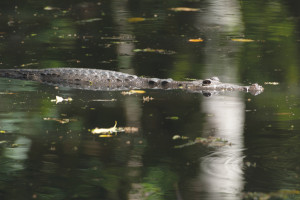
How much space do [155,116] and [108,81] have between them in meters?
2.07

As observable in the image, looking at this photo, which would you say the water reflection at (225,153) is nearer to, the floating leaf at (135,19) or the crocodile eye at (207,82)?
the crocodile eye at (207,82)

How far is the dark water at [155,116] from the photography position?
5223 mm

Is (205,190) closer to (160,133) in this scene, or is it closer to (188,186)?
(188,186)

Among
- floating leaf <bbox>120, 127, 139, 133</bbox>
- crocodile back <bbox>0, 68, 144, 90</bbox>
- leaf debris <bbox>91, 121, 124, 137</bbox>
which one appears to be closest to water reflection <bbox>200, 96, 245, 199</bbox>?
floating leaf <bbox>120, 127, 139, 133</bbox>

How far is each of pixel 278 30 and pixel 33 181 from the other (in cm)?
911

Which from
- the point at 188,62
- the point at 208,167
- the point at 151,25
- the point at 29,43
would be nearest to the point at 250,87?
the point at 188,62

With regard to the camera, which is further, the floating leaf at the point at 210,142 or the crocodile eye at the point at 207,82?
the crocodile eye at the point at 207,82

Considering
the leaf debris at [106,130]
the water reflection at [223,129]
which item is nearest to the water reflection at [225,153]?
the water reflection at [223,129]

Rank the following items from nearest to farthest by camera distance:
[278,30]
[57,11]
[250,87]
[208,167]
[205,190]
Answer: 1. [205,190]
2. [208,167]
3. [250,87]
4. [278,30]
5. [57,11]

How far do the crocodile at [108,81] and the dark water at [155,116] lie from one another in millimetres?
289

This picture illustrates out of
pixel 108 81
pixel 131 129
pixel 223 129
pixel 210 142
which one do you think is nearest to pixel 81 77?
pixel 108 81

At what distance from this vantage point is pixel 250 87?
8680 mm

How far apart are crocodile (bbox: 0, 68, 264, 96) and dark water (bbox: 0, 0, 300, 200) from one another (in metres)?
0.29

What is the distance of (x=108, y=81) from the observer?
9336 mm
